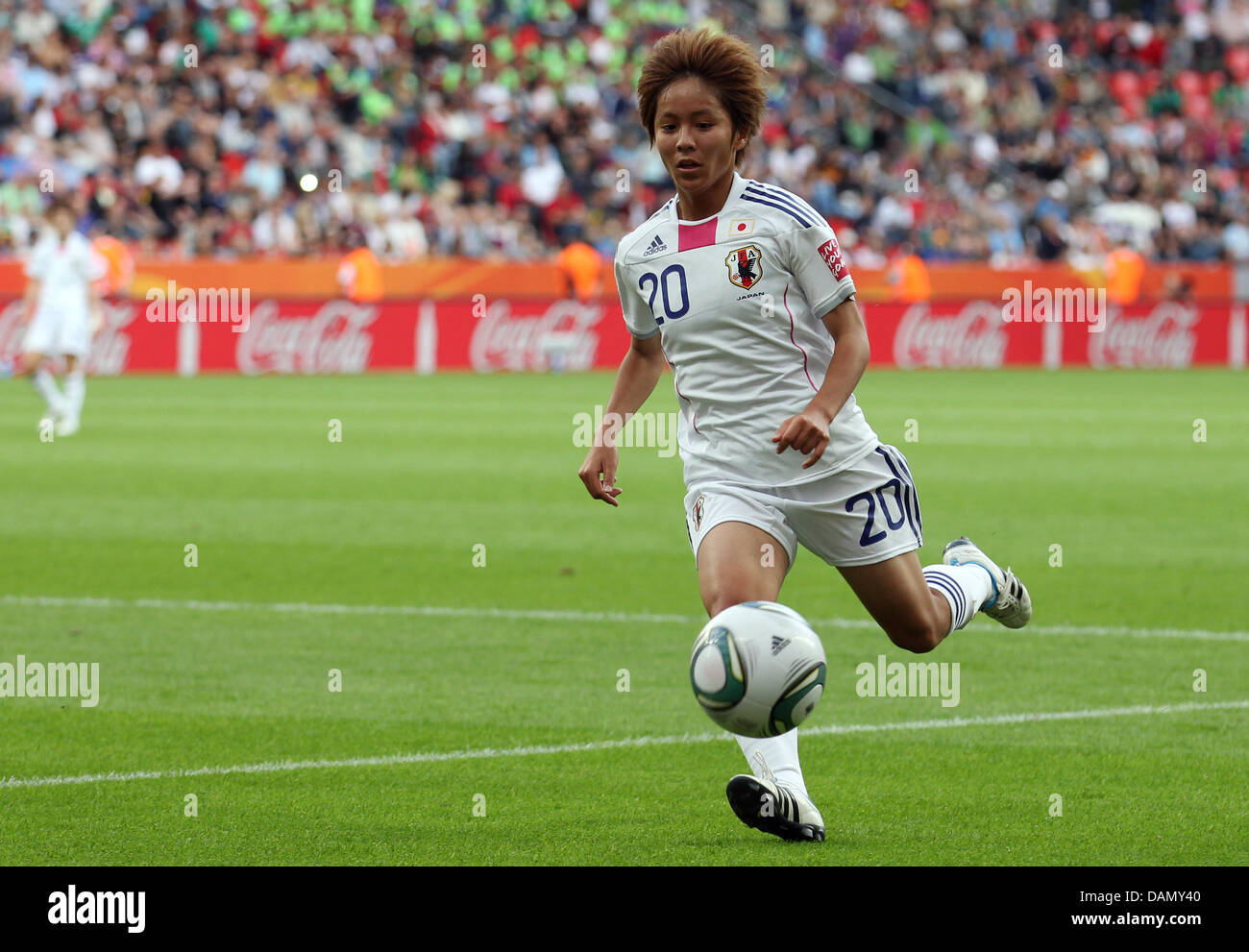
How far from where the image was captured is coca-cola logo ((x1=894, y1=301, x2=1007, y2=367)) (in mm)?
34000

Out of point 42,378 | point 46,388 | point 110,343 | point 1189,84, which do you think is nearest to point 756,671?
point 46,388

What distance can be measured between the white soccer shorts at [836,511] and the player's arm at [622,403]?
0.99 feet

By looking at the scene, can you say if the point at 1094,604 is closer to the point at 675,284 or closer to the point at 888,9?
the point at 675,284

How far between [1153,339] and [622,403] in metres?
30.8

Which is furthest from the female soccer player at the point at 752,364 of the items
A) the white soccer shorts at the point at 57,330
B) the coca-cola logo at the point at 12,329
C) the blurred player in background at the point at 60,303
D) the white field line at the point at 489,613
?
the coca-cola logo at the point at 12,329

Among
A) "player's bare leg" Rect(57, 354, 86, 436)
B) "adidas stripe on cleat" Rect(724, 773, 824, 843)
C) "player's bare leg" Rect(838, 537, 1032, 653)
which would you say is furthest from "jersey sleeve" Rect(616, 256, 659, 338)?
"player's bare leg" Rect(57, 354, 86, 436)

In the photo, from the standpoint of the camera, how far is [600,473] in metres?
5.77

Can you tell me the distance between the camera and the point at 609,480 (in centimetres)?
579

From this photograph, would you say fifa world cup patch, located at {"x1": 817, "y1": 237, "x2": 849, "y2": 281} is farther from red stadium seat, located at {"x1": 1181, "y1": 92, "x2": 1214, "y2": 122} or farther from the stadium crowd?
red stadium seat, located at {"x1": 1181, "y1": 92, "x2": 1214, "y2": 122}

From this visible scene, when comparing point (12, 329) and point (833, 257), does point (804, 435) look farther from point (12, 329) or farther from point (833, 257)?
point (12, 329)
